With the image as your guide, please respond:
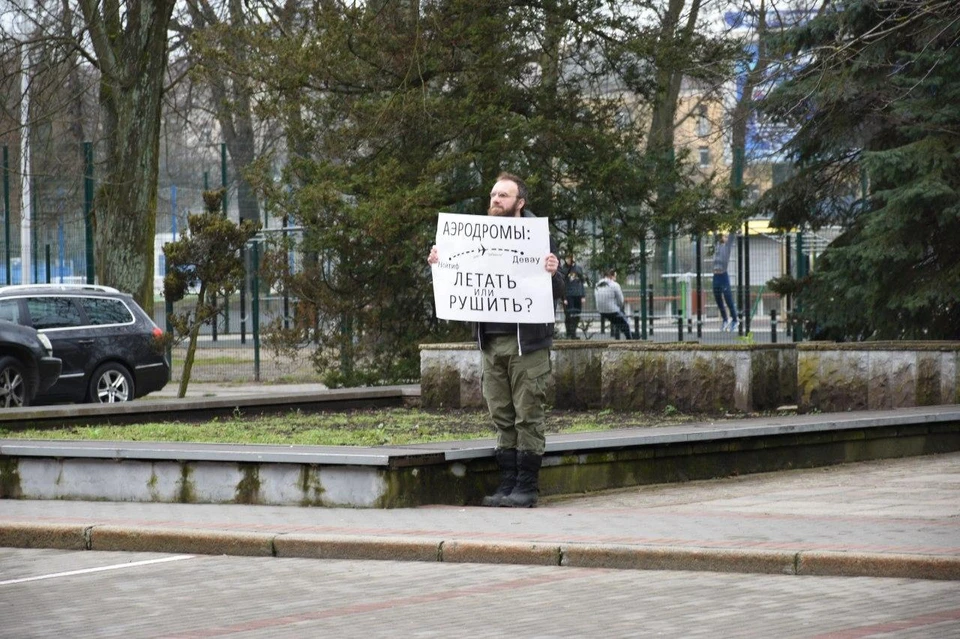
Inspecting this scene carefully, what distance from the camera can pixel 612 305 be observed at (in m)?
25.7

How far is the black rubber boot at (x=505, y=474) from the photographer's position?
10789mm

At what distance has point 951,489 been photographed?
11.2 meters

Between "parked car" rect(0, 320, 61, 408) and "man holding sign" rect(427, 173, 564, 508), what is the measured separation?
31.4 feet

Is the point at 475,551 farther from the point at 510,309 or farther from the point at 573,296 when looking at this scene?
the point at 573,296

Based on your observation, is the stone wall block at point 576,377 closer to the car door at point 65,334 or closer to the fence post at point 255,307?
the car door at point 65,334

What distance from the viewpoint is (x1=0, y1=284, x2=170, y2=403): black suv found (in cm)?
2116

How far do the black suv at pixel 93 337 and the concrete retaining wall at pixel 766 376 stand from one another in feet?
24.4

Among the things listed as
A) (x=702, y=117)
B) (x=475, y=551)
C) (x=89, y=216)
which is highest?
(x=702, y=117)

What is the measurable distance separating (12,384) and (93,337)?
201 cm

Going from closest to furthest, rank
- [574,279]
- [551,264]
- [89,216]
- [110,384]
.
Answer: [551,264] < [110,384] < [574,279] < [89,216]

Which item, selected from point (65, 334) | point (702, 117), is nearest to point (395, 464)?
point (65, 334)

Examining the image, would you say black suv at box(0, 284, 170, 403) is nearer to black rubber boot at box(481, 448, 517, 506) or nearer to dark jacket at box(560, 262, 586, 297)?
dark jacket at box(560, 262, 586, 297)

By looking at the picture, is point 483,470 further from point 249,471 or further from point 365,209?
point 365,209

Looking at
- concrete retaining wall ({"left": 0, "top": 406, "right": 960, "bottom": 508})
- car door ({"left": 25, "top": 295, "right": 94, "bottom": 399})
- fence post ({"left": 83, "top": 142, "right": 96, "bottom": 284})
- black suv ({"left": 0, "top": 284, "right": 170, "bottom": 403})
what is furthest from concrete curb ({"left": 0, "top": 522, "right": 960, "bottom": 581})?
fence post ({"left": 83, "top": 142, "right": 96, "bottom": 284})
